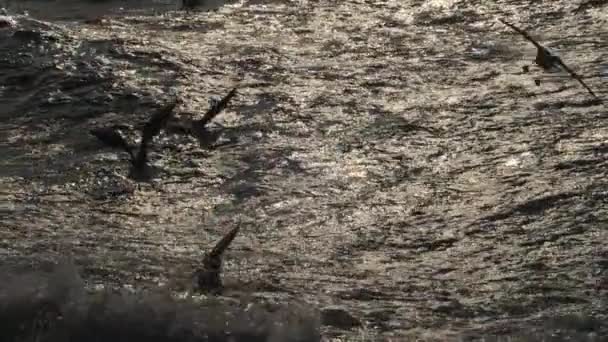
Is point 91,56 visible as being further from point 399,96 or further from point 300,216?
point 300,216

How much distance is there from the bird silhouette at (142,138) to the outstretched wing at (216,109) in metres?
0.29

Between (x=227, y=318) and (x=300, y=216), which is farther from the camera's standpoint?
(x=300, y=216)

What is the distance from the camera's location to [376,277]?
4.74 m

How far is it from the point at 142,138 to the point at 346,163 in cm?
110

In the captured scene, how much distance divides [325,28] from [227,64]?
1.14 metres

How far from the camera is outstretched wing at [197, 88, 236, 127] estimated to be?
6.67 metres

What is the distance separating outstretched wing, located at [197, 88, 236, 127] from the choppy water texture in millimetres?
90

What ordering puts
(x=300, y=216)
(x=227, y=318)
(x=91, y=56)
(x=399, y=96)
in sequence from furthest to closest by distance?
(x=91, y=56) → (x=399, y=96) → (x=300, y=216) → (x=227, y=318)

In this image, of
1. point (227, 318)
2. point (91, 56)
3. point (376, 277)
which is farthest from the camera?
point (91, 56)

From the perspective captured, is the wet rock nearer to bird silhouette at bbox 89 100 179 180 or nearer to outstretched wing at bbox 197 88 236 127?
bird silhouette at bbox 89 100 179 180

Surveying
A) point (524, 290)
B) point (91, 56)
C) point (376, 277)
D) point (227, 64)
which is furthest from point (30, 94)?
point (524, 290)

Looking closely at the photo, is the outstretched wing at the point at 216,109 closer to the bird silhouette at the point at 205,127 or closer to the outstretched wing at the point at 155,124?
the bird silhouette at the point at 205,127

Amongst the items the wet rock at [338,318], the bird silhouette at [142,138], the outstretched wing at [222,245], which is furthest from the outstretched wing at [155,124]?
the wet rock at [338,318]

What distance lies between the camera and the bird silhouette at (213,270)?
4.56 m
